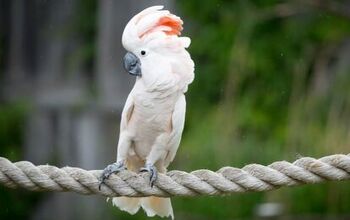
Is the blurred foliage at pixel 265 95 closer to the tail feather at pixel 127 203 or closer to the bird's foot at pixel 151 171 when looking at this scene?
the tail feather at pixel 127 203

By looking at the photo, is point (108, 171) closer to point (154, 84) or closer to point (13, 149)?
point (154, 84)

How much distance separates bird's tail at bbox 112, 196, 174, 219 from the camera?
2.82 metres

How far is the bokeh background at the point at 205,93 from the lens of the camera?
4852 mm

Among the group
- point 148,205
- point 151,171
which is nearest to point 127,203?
point 148,205

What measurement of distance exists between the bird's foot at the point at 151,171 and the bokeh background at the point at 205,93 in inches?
85.3

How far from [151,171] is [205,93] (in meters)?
3.12

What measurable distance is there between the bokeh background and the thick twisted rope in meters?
2.19

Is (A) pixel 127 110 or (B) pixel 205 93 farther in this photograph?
(B) pixel 205 93

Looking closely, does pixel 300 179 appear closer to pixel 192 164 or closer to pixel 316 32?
pixel 192 164

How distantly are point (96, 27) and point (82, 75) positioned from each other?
29 cm

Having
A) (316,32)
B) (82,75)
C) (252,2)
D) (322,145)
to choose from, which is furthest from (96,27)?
(322,145)

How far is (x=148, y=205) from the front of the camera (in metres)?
2.83

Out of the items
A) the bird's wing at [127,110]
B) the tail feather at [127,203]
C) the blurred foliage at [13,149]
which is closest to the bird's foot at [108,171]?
the bird's wing at [127,110]

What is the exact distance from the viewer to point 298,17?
577 centimetres
